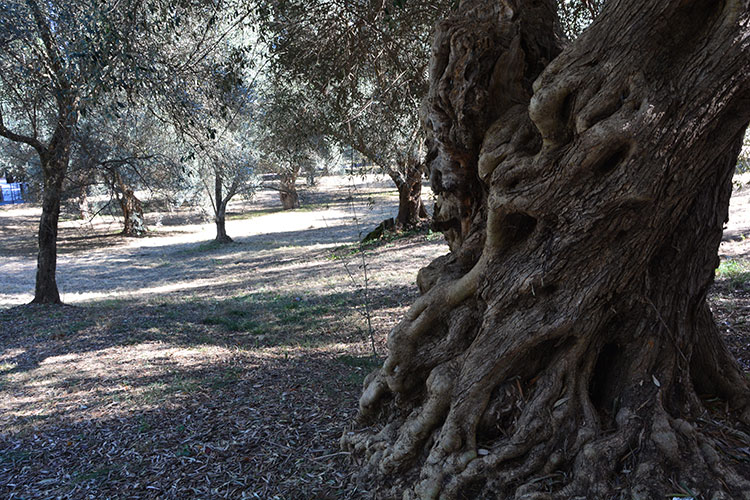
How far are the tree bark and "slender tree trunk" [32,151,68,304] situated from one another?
9.65 meters

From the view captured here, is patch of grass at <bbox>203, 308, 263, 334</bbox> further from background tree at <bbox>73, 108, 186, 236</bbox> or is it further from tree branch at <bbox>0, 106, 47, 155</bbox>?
tree branch at <bbox>0, 106, 47, 155</bbox>

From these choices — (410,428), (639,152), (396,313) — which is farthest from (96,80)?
(396,313)

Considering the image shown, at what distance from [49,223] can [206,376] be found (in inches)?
285

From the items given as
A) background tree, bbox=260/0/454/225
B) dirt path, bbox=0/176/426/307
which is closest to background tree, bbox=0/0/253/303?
background tree, bbox=260/0/454/225

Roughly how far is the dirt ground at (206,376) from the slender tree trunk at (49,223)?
0.54 metres

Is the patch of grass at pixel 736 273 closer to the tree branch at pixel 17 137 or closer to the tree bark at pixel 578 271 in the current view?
the tree bark at pixel 578 271

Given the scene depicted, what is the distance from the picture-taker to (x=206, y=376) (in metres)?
6.39

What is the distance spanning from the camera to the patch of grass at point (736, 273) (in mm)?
7304

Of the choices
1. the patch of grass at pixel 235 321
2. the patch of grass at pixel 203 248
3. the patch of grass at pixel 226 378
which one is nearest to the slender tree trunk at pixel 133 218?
the patch of grass at pixel 203 248

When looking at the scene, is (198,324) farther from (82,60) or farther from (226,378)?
(82,60)

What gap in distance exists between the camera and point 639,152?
2.85 m

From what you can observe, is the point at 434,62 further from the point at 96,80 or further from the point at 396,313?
the point at 396,313

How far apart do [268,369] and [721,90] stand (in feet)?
16.9

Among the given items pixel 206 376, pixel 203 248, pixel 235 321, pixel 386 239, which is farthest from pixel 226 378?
pixel 203 248
